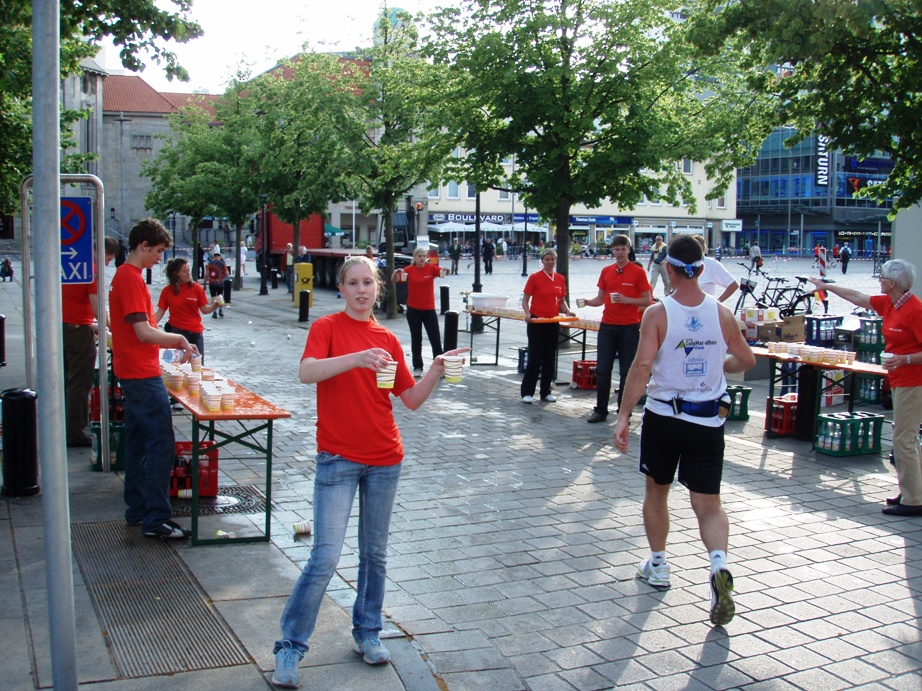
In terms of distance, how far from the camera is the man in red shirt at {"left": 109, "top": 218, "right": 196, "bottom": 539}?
6148 millimetres

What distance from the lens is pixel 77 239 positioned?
7965 mm

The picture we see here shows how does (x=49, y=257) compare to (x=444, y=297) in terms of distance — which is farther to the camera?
(x=444, y=297)

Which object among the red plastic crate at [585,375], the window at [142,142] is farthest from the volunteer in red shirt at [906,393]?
the window at [142,142]

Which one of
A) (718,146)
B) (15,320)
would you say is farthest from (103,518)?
(15,320)

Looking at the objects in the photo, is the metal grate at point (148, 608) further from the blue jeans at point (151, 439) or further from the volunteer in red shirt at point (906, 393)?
the volunteer in red shirt at point (906, 393)

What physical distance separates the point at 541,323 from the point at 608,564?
621 cm

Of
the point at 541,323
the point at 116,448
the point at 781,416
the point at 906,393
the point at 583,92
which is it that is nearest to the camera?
the point at 906,393

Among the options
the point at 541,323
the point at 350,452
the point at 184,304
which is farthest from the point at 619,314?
the point at 350,452

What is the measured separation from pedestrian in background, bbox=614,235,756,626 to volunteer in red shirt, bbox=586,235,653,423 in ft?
17.2

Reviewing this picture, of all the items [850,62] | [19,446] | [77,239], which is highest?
[850,62]

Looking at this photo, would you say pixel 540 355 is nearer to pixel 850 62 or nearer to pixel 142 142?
pixel 850 62

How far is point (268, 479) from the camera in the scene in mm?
6270

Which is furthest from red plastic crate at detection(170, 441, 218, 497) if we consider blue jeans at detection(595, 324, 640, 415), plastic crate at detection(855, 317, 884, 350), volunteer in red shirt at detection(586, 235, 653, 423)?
plastic crate at detection(855, 317, 884, 350)

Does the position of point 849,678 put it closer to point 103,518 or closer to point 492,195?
point 103,518
